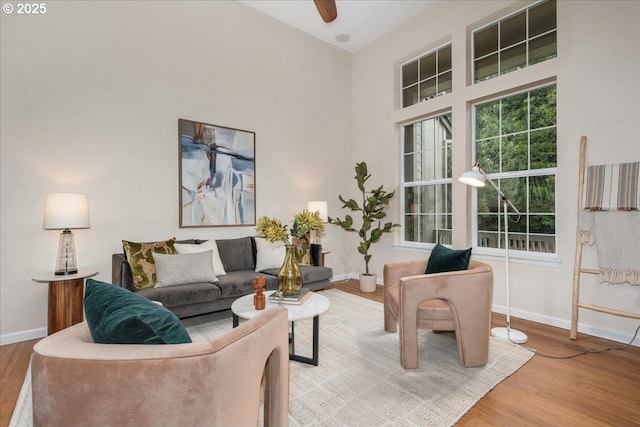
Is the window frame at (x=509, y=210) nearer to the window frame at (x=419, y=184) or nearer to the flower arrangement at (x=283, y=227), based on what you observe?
the window frame at (x=419, y=184)

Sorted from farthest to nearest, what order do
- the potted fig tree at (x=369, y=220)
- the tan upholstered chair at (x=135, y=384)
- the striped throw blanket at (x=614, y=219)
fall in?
the potted fig tree at (x=369, y=220), the striped throw blanket at (x=614, y=219), the tan upholstered chair at (x=135, y=384)

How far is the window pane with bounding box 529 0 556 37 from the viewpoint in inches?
129

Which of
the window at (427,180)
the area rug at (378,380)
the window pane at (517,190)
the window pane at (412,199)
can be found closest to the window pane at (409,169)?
the window at (427,180)

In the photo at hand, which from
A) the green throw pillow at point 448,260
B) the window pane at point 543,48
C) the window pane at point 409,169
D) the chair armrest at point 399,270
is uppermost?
A: the window pane at point 543,48

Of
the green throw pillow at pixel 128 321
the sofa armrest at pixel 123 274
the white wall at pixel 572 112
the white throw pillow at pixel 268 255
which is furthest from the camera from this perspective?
the white throw pillow at pixel 268 255

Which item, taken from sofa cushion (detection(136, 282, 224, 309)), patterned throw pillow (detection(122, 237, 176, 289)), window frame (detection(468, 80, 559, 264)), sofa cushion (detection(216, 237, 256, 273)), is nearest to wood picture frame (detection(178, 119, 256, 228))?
sofa cushion (detection(216, 237, 256, 273))

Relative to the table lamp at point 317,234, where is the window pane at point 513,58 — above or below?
above

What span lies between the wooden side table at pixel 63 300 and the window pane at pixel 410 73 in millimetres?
4640

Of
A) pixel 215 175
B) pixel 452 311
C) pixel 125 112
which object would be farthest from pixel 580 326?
pixel 125 112

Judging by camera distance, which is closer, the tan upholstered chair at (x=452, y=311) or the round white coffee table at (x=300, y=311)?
the round white coffee table at (x=300, y=311)

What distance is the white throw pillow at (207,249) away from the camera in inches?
130

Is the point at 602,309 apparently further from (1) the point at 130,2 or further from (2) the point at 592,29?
(1) the point at 130,2

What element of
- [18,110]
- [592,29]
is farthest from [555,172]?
[18,110]

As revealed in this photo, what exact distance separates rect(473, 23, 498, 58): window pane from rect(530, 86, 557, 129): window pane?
80 cm
